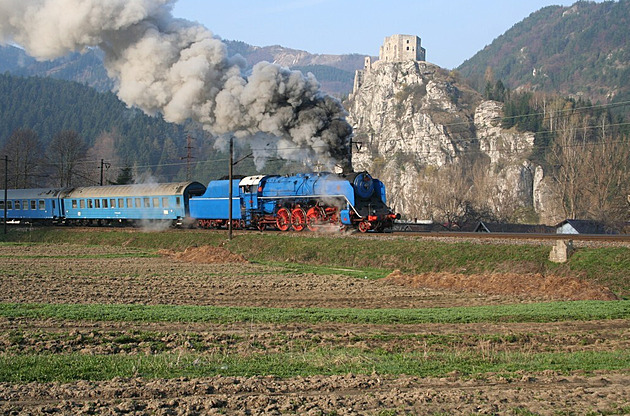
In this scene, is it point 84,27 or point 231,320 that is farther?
point 84,27

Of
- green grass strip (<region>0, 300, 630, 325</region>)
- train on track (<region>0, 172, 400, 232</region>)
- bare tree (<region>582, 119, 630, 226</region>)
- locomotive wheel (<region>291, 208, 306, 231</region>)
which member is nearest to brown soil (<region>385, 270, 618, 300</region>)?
green grass strip (<region>0, 300, 630, 325</region>)

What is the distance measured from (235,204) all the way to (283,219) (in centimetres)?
571

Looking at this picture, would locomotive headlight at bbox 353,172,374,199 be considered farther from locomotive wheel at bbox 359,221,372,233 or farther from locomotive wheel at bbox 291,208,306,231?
locomotive wheel at bbox 291,208,306,231

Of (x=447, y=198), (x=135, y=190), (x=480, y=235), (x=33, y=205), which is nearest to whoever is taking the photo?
(x=480, y=235)

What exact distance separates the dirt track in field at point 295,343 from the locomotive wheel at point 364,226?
1030 cm

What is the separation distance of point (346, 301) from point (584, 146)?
85.5 meters

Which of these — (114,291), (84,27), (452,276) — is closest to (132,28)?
(84,27)

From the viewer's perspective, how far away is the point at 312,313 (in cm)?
1961

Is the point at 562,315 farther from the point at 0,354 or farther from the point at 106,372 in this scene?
the point at 0,354

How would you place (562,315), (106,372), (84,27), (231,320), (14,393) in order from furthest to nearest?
(84,27) < (562,315) < (231,320) < (106,372) < (14,393)

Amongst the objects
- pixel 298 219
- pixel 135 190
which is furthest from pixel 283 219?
pixel 135 190

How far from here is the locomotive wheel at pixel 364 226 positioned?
4119cm

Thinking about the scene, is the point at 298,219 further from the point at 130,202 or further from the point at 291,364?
the point at 291,364

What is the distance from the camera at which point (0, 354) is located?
42.2ft
